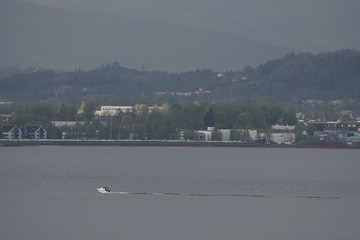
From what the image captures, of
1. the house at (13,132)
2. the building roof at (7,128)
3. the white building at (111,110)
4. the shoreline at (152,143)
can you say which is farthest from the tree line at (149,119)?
the shoreline at (152,143)

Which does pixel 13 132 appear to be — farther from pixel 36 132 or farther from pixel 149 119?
pixel 149 119

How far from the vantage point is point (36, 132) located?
136500mm

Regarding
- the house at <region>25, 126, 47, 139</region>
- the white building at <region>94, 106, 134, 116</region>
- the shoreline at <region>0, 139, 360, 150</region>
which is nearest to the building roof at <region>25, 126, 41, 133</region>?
the house at <region>25, 126, 47, 139</region>

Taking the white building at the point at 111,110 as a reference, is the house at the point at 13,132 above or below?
below

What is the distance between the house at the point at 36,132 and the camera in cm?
13650

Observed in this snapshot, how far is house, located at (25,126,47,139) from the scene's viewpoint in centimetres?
13650
